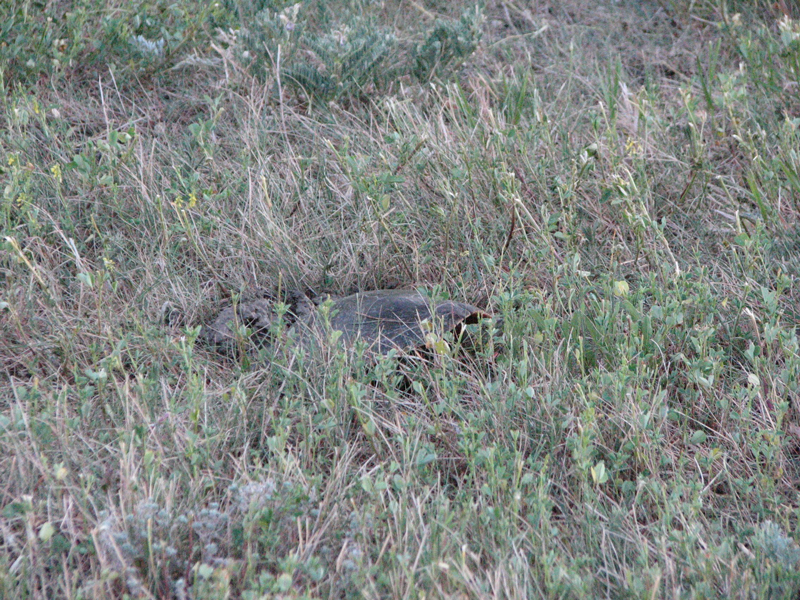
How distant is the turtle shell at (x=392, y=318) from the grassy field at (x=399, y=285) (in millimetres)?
110

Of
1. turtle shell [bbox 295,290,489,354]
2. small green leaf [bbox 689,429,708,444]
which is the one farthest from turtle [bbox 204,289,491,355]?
small green leaf [bbox 689,429,708,444]

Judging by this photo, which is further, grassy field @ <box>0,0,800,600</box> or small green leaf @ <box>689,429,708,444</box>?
small green leaf @ <box>689,429,708,444</box>

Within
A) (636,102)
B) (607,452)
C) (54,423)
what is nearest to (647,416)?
(607,452)

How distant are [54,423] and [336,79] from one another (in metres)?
2.42

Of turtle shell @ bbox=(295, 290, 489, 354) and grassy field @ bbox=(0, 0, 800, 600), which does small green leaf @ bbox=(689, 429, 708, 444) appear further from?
turtle shell @ bbox=(295, 290, 489, 354)

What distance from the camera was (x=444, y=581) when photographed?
174 centimetres

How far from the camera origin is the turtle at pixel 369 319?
264 centimetres

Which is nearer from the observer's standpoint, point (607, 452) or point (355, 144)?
point (607, 452)

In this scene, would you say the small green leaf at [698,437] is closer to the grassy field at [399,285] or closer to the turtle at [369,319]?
the grassy field at [399,285]

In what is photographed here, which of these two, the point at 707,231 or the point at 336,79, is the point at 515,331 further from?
the point at 336,79

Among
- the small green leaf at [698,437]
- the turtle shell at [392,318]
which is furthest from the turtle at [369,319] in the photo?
the small green leaf at [698,437]

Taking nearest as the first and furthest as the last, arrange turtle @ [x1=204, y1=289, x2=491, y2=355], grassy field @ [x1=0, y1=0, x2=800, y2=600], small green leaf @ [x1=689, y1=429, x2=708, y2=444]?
grassy field @ [x1=0, y1=0, x2=800, y2=600]
small green leaf @ [x1=689, y1=429, x2=708, y2=444]
turtle @ [x1=204, y1=289, x2=491, y2=355]

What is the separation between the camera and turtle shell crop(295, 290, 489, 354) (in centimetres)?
264

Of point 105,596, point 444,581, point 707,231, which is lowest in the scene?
point 707,231
